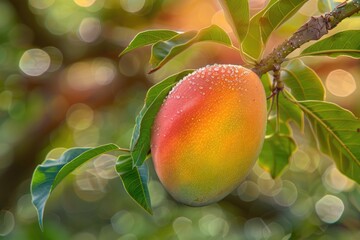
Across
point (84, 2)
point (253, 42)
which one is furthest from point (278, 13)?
point (84, 2)

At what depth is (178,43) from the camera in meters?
0.62

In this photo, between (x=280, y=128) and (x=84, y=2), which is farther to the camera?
(x=84, y=2)

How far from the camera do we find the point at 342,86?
1724mm

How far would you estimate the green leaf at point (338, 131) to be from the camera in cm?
67

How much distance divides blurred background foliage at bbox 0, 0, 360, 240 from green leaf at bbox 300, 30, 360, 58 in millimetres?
886

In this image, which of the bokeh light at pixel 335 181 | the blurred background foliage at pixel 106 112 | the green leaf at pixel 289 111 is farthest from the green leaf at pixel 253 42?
the bokeh light at pixel 335 181

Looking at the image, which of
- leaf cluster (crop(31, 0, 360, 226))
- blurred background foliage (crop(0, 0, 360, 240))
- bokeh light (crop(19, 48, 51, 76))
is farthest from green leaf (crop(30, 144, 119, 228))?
bokeh light (crop(19, 48, 51, 76))

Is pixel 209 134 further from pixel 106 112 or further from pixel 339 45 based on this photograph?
pixel 106 112

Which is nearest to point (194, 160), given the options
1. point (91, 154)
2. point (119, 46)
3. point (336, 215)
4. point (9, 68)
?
point (91, 154)

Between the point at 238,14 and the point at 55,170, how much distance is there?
0.24m

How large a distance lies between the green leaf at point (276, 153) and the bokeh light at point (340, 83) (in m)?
0.89

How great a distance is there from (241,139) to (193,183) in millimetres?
57

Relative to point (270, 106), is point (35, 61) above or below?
below

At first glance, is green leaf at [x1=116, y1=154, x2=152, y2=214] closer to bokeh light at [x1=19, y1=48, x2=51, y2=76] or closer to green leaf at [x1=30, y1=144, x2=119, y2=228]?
green leaf at [x1=30, y1=144, x2=119, y2=228]
